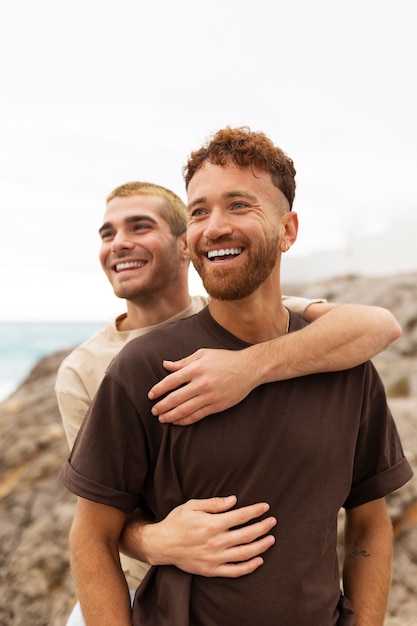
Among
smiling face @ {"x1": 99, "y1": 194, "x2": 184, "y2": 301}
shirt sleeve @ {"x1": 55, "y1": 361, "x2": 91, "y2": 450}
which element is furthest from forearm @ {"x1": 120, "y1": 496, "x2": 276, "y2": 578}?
smiling face @ {"x1": 99, "y1": 194, "x2": 184, "y2": 301}

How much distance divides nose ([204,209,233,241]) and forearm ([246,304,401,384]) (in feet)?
1.67

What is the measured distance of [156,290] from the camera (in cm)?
324

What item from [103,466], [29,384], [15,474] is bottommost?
[29,384]

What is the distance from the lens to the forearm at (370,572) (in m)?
2.62

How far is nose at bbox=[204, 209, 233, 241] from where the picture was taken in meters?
2.33

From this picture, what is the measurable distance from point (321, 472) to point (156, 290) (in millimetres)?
1449

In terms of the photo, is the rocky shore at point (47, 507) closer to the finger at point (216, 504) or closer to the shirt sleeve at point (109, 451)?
the finger at point (216, 504)

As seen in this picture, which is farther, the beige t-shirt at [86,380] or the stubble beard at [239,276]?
the beige t-shirt at [86,380]

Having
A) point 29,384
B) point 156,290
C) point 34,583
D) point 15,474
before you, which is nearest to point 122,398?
point 156,290

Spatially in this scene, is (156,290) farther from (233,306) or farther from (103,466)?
(103,466)

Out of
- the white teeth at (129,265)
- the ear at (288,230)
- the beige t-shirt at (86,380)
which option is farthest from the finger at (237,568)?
the white teeth at (129,265)

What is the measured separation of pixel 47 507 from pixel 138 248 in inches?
191

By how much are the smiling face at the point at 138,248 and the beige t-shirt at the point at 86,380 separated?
0.28 meters

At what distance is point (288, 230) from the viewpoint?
2.64 metres
